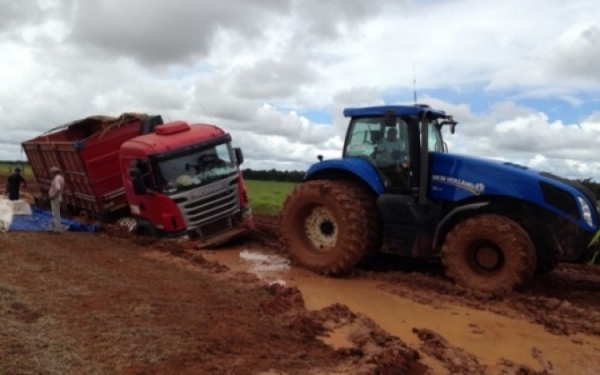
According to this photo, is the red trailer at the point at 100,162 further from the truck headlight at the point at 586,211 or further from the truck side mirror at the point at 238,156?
the truck headlight at the point at 586,211

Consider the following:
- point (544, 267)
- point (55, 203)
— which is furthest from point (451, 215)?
point (55, 203)

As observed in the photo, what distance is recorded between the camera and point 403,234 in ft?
28.6

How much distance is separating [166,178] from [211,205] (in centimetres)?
103

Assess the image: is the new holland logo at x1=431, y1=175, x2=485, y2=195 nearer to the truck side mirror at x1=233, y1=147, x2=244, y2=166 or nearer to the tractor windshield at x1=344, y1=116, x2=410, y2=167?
the tractor windshield at x1=344, y1=116, x2=410, y2=167

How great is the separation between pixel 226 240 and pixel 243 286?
404 cm

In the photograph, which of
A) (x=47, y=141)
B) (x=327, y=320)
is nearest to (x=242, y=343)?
(x=327, y=320)

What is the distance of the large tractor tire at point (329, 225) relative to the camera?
8883mm

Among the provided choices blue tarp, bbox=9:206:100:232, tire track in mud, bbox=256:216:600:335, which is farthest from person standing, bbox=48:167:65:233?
tire track in mud, bbox=256:216:600:335

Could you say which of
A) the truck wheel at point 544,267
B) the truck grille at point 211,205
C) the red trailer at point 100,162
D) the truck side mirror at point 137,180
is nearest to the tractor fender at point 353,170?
the truck wheel at point 544,267

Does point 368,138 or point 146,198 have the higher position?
point 368,138

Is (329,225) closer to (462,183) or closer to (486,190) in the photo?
(462,183)

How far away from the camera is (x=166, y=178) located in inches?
477

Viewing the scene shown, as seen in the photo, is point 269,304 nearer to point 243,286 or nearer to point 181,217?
point 243,286

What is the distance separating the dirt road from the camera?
16.9 feet
